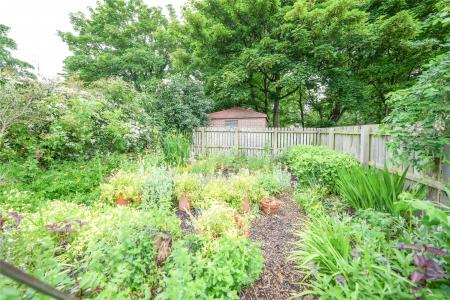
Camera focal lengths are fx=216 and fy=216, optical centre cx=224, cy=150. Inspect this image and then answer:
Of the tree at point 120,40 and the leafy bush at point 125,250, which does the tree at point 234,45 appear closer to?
the tree at point 120,40

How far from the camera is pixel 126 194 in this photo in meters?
3.31

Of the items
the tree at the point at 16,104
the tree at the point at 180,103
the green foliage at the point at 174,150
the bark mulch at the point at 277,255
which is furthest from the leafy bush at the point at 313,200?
the tree at the point at 180,103

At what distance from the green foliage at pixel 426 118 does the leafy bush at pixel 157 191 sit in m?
3.01

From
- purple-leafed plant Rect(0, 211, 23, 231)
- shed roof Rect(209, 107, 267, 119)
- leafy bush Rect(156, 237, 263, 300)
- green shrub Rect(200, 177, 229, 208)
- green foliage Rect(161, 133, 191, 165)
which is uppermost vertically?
shed roof Rect(209, 107, 267, 119)

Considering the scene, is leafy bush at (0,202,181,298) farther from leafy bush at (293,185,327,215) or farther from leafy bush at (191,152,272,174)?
leafy bush at (191,152,272,174)

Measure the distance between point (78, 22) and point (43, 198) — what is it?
17.4 meters

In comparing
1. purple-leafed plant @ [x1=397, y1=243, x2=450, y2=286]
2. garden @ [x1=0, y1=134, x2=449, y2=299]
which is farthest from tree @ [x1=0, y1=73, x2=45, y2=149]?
purple-leafed plant @ [x1=397, y1=243, x2=450, y2=286]

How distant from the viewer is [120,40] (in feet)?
49.6

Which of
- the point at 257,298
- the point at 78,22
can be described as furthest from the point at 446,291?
the point at 78,22

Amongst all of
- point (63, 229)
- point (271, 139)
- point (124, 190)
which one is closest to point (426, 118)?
point (63, 229)

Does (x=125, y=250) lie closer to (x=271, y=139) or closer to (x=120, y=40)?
(x=271, y=139)

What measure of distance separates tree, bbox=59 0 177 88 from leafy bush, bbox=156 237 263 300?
1420cm

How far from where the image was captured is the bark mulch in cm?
183

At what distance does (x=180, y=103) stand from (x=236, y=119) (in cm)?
312
